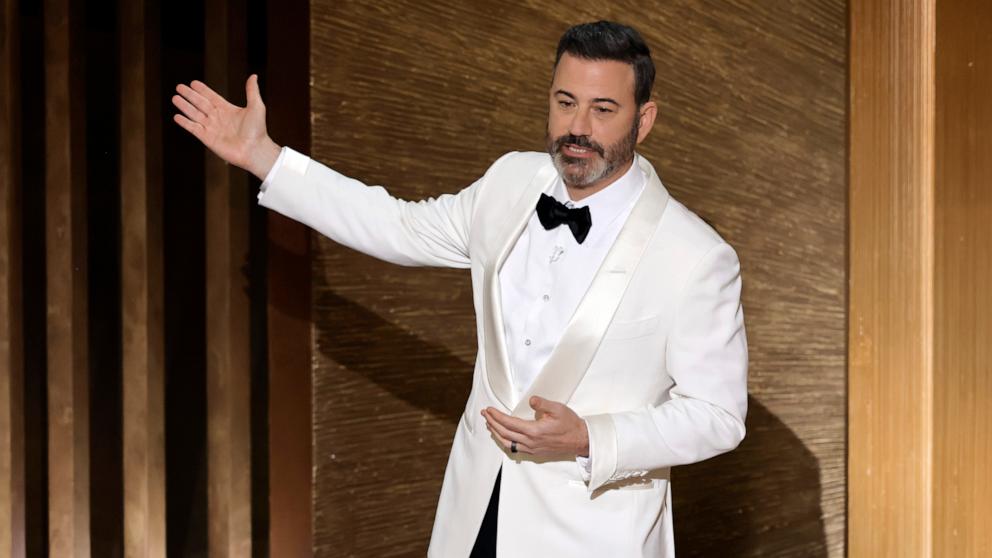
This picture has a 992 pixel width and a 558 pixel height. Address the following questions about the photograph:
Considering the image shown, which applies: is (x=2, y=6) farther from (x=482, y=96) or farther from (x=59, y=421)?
(x=482, y=96)

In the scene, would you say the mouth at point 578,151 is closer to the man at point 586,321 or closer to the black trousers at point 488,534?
the man at point 586,321

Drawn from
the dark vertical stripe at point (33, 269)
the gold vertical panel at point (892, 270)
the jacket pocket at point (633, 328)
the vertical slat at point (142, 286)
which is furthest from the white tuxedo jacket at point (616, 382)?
the dark vertical stripe at point (33, 269)

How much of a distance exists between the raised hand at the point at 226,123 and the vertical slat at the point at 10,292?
23.5 inches

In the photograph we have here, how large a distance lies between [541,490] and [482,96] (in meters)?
1.31

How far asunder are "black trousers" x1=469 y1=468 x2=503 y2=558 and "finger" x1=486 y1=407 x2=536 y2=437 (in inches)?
9.0

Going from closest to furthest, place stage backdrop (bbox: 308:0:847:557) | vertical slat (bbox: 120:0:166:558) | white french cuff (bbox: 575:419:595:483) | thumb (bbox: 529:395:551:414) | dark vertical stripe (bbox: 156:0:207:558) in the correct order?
thumb (bbox: 529:395:551:414), white french cuff (bbox: 575:419:595:483), vertical slat (bbox: 120:0:166:558), stage backdrop (bbox: 308:0:847:557), dark vertical stripe (bbox: 156:0:207:558)

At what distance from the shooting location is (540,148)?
2.77 metres

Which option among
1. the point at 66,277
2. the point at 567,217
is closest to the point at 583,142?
the point at 567,217

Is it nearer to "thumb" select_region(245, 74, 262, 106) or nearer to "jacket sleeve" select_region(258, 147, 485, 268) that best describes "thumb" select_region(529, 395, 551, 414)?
"jacket sleeve" select_region(258, 147, 485, 268)

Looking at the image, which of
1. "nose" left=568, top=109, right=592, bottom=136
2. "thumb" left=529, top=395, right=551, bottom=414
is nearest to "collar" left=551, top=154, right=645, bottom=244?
"nose" left=568, top=109, right=592, bottom=136

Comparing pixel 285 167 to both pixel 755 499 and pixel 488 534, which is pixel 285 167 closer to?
pixel 488 534

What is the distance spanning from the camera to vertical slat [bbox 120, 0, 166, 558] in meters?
2.09

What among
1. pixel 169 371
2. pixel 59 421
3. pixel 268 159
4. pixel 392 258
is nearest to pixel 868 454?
pixel 392 258

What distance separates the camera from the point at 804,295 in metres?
3.58
